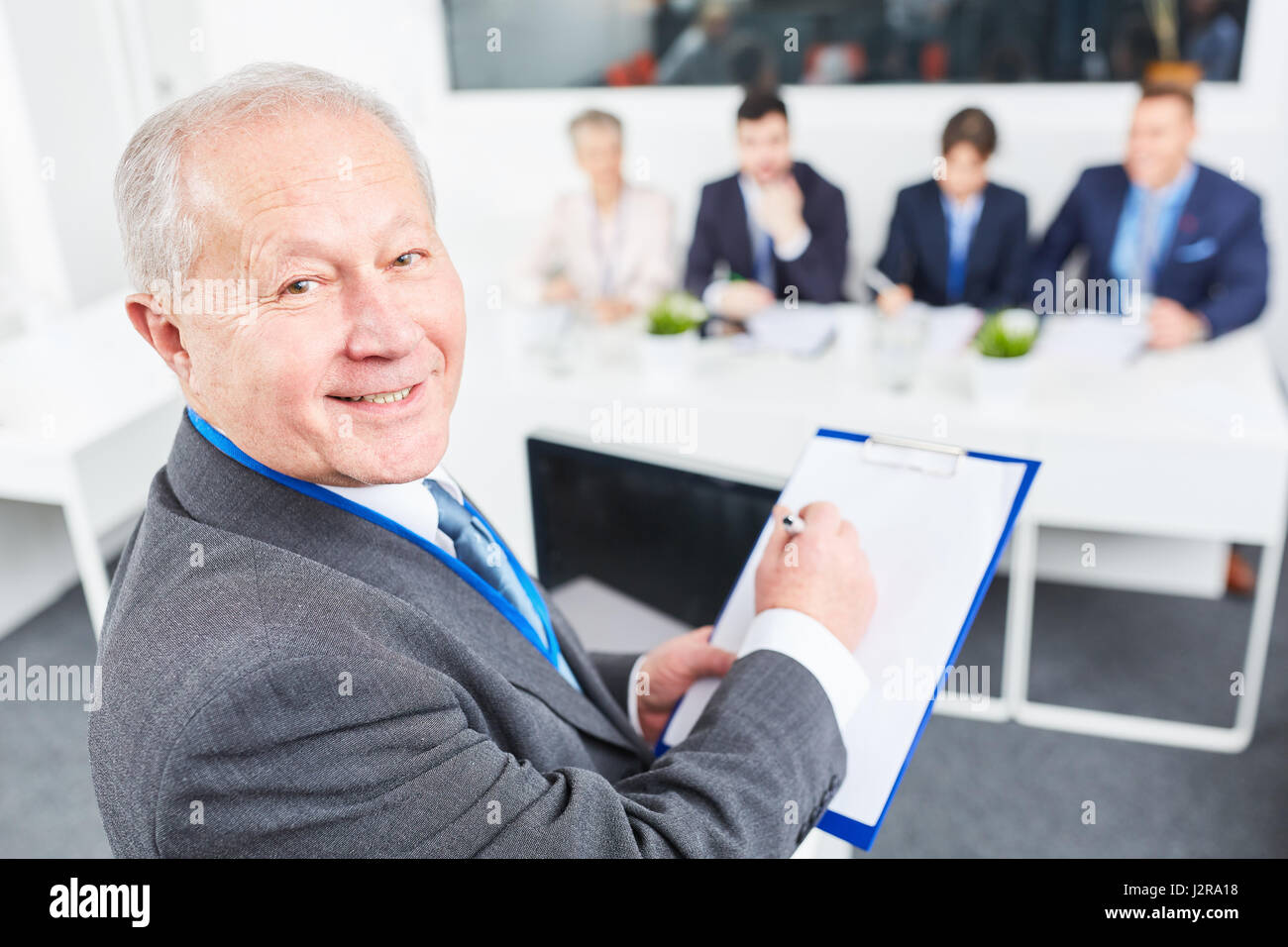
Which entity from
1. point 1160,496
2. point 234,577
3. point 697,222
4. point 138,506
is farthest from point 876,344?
point 234,577

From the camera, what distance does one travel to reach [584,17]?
15.8ft

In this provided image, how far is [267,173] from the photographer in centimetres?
77

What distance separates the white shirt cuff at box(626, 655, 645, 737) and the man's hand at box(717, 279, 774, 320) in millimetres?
1996

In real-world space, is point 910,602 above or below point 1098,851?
above

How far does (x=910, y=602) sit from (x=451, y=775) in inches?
19.7

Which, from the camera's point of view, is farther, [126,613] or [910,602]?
[910,602]

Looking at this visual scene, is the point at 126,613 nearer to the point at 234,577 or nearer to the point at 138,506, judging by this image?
the point at 234,577

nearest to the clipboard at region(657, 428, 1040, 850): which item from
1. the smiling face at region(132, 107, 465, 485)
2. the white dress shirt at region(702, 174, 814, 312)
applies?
the smiling face at region(132, 107, 465, 485)

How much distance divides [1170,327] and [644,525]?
6.03 ft

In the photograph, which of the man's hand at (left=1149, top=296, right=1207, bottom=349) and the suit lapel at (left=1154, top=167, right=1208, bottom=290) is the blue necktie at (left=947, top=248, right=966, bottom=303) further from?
the man's hand at (left=1149, top=296, right=1207, bottom=349)

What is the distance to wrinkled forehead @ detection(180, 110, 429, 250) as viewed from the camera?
0.77m

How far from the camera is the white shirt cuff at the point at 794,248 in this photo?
3492mm

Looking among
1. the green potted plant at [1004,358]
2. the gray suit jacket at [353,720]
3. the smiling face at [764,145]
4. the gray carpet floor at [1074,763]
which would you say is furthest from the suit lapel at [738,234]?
the gray suit jacket at [353,720]

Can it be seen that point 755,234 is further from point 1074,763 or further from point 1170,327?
point 1074,763
